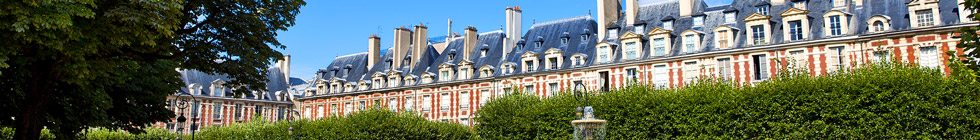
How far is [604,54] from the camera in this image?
35.2m

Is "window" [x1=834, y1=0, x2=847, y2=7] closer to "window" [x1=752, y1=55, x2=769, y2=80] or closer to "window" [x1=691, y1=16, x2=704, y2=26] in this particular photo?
"window" [x1=752, y1=55, x2=769, y2=80]

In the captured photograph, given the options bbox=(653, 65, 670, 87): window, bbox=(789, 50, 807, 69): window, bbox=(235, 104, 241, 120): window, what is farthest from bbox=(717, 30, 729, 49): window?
bbox=(235, 104, 241, 120): window

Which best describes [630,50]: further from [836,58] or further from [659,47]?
[836,58]

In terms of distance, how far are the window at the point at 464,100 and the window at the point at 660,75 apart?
11173 millimetres

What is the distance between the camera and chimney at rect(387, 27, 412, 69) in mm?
47650

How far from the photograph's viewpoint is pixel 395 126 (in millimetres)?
33500

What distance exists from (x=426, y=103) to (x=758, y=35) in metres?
18.5

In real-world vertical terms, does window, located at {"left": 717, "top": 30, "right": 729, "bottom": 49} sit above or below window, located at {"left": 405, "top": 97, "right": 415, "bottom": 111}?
above

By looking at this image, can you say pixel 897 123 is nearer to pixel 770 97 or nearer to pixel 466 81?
pixel 770 97

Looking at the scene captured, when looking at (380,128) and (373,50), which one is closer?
(380,128)

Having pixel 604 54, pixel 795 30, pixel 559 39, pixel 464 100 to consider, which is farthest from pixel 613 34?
pixel 464 100

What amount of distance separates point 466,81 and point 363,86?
341 inches

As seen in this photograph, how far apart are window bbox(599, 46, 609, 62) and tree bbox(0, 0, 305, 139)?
17321 millimetres

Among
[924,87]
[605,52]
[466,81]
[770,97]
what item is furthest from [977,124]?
[466,81]
